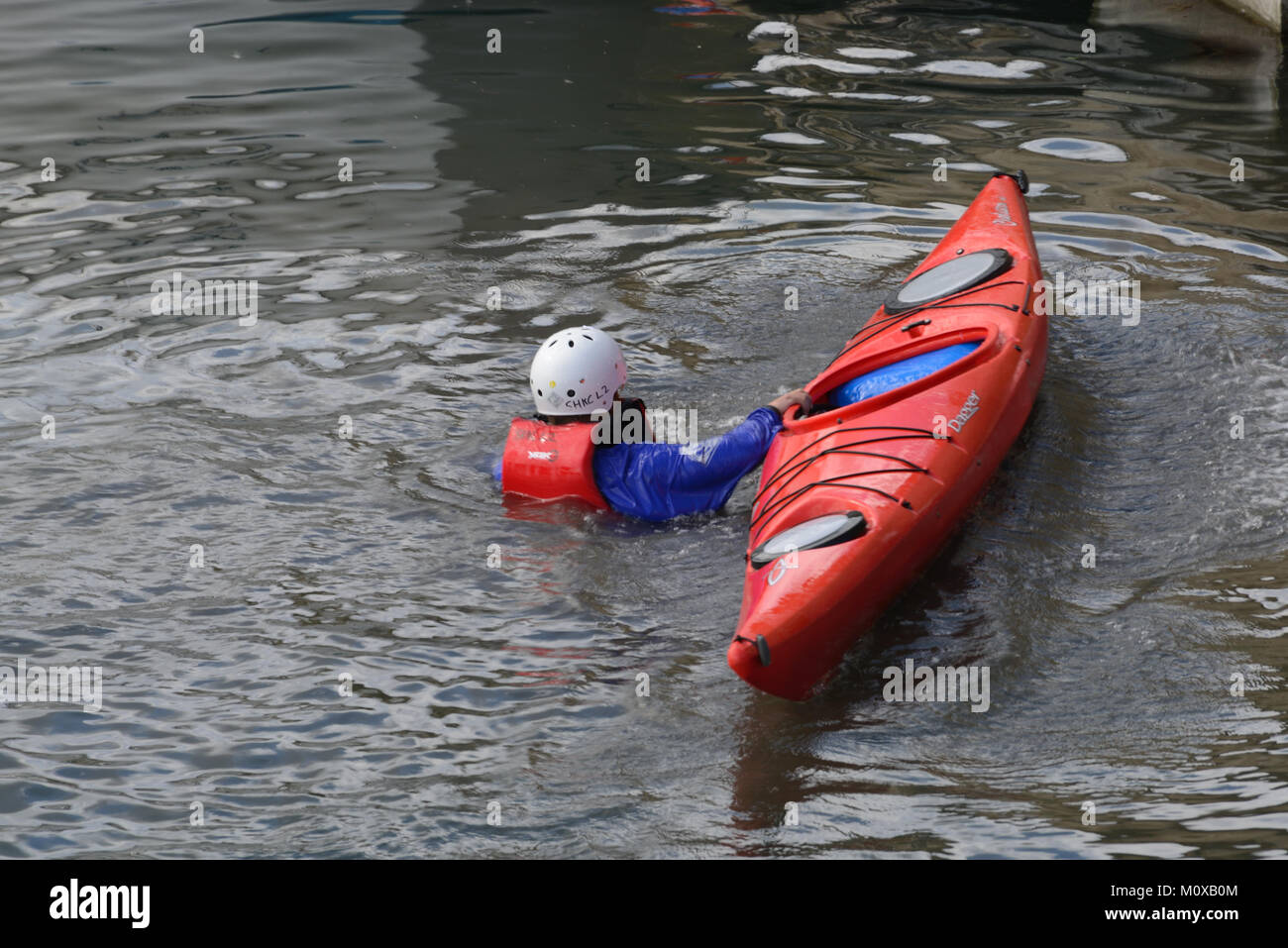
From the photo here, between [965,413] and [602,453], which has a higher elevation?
[965,413]

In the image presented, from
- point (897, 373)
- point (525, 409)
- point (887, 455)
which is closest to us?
point (887, 455)

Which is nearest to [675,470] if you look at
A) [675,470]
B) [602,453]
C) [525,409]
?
[675,470]

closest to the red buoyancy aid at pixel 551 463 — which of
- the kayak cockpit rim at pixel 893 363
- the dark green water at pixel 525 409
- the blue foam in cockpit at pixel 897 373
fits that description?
the dark green water at pixel 525 409

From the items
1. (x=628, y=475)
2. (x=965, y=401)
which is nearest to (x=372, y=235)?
(x=628, y=475)

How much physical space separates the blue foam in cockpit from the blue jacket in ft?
1.78

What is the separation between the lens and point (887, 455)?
536cm

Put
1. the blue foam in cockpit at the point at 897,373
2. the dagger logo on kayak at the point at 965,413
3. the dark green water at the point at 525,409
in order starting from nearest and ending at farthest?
the dark green water at the point at 525,409
the dagger logo on kayak at the point at 965,413
the blue foam in cockpit at the point at 897,373

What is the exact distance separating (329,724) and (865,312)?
173 inches

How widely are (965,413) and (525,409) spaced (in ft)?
7.36

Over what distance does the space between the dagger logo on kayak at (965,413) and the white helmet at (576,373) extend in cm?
141

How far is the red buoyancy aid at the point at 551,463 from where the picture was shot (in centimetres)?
564

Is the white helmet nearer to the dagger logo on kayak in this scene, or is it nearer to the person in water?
the person in water

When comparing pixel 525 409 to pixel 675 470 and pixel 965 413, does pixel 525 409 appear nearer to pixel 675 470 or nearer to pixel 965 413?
pixel 675 470

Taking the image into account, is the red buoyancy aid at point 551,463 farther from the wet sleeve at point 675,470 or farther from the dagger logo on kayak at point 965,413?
the dagger logo on kayak at point 965,413
